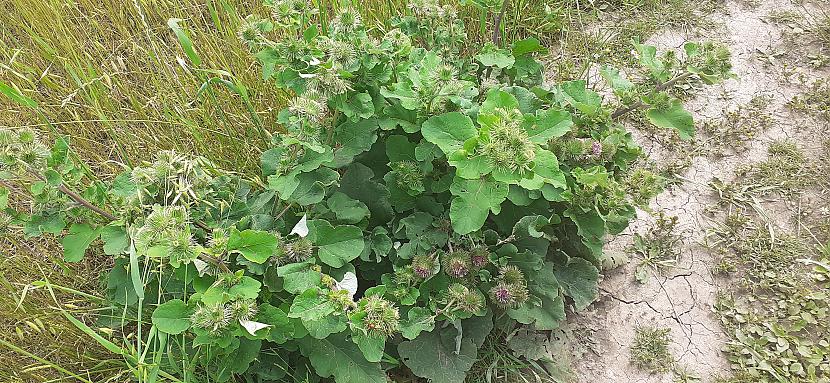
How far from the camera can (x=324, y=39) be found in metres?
1.94

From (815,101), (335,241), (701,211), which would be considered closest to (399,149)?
(335,241)

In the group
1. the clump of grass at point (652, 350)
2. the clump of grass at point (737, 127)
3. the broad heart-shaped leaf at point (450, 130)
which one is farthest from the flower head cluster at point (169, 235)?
the clump of grass at point (737, 127)

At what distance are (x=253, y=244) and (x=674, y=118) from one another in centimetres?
141

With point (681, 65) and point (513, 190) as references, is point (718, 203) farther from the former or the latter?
point (513, 190)

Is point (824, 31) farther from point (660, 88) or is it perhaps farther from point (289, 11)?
point (289, 11)

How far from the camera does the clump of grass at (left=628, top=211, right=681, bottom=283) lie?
2756mm

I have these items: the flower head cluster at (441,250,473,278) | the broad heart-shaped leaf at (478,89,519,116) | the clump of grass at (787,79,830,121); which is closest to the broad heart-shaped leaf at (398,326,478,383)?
the flower head cluster at (441,250,473,278)

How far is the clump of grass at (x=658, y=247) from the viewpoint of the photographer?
9.04ft

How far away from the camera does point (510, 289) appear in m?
2.08

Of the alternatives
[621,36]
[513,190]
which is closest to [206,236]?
[513,190]

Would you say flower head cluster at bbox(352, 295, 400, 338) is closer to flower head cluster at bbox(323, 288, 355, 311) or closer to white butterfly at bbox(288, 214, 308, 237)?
flower head cluster at bbox(323, 288, 355, 311)

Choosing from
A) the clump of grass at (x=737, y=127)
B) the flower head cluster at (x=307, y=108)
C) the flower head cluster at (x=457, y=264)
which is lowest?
the clump of grass at (x=737, y=127)

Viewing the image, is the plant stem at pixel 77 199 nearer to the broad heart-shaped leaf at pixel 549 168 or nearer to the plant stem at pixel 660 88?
the broad heart-shaped leaf at pixel 549 168

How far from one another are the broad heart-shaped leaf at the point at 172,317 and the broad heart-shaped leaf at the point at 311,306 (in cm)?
30
